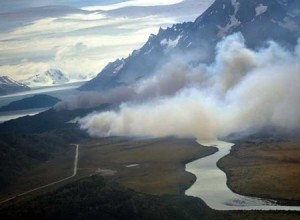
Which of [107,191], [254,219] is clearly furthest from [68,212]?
[254,219]

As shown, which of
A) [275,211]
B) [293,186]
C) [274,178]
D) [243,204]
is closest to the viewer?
[275,211]

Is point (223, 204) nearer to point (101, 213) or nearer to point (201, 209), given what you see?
point (201, 209)

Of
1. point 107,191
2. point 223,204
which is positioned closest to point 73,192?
point 107,191

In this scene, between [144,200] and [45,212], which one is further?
[144,200]

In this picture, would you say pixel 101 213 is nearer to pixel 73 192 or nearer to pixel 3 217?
pixel 73 192

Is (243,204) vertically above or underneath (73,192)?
underneath

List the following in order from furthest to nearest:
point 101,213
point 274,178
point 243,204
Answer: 1. point 274,178
2. point 243,204
3. point 101,213

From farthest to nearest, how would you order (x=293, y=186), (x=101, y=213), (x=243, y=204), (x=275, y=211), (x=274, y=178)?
(x=274, y=178), (x=293, y=186), (x=243, y=204), (x=275, y=211), (x=101, y=213)

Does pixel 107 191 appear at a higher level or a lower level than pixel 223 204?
higher

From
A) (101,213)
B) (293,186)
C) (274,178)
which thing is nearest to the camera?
(101,213)
